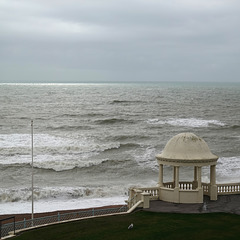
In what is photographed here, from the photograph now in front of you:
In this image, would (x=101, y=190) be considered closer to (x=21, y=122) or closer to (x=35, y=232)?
(x=35, y=232)

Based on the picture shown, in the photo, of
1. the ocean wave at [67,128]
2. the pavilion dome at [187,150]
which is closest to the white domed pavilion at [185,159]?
the pavilion dome at [187,150]

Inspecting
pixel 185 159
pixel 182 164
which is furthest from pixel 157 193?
pixel 185 159

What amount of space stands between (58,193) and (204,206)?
1601cm

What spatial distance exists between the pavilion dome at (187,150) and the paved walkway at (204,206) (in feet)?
7.36

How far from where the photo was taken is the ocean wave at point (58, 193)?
1390 inches

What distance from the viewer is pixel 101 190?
3725cm

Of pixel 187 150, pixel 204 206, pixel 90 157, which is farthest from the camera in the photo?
pixel 90 157

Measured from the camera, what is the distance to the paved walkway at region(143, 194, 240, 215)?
22.7 meters

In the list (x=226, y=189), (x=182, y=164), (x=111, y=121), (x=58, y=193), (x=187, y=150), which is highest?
(x=187, y=150)

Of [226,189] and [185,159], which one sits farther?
[226,189]

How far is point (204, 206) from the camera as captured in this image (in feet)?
76.6

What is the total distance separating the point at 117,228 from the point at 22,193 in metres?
18.2

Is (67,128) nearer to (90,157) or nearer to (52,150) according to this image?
(52,150)

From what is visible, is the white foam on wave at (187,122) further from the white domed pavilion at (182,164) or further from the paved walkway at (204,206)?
the white domed pavilion at (182,164)
